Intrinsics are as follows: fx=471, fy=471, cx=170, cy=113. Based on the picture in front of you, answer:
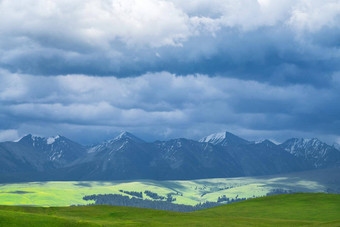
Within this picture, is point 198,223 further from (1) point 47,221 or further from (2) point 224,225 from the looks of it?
(1) point 47,221

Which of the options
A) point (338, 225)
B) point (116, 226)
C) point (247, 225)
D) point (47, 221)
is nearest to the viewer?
point (338, 225)

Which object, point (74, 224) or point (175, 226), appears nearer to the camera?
point (74, 224)

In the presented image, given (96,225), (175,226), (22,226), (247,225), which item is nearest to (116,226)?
(96,225)

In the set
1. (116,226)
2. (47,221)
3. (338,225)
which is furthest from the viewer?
(116,226)

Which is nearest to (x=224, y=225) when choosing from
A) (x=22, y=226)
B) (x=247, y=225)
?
(x=247, y=225)

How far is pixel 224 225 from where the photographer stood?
188 metres

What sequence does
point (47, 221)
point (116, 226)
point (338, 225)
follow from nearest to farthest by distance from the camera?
point (338, 225), point (47, 221), point (116, 226)

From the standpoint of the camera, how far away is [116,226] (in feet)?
564

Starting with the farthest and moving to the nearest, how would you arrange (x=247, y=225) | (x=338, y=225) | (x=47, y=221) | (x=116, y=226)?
(x=247, y=225) → (x=116, y=226) → (x=47, y=221) → (x=338, y=225)

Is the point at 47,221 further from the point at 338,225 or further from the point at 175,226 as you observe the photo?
the point at 338,225

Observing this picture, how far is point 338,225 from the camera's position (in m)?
144

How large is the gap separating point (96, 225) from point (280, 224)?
80.6 metres

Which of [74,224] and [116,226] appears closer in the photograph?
[74,224]

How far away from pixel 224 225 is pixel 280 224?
26.9 metres
